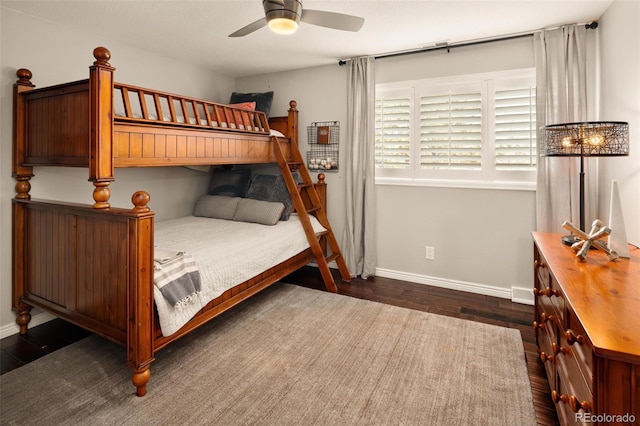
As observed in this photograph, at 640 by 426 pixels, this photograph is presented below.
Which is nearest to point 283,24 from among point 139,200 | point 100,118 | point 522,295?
point 100,118

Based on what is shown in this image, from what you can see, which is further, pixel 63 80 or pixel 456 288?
pixel 456 288

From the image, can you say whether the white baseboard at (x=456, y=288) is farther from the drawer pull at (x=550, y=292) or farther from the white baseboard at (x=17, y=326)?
the drawer pull at (x=550, y=292)

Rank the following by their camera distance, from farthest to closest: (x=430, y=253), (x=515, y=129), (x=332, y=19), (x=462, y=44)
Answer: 1. (x=430, y=253)
2. (x=462, y=44)
3. (x=515, y=129)
4. (x=332, y=19)

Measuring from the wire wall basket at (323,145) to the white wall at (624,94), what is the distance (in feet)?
7.91

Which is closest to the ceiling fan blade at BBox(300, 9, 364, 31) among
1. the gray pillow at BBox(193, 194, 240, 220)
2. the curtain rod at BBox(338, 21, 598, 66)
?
the curtain rod at BBox(338, 21, 598, 66)

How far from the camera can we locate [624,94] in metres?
2.30

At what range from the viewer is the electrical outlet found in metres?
3.69

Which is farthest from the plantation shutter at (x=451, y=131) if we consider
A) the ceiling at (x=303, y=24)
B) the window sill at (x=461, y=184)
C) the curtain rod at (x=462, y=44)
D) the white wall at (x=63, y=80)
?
the white wall at (x=63, y=80)

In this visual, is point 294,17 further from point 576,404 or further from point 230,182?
point 230,182

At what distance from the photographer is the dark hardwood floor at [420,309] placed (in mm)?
2137

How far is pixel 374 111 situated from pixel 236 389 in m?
2.94

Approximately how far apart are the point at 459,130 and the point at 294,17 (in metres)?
2.12

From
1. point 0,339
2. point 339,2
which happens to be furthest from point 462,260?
point 0,339

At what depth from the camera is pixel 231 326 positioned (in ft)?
9.07
